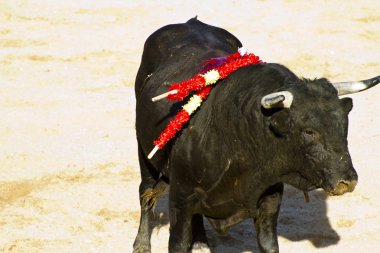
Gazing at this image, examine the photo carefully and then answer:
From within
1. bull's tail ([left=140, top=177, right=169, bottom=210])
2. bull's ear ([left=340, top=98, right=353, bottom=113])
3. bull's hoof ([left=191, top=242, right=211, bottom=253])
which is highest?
bull's ear ([left=340, top=98, right=353, bottom=113])

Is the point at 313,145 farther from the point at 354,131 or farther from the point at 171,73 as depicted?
the point at 354,131

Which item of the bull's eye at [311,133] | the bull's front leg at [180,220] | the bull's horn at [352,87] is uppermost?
the bull's horn at [352,87]

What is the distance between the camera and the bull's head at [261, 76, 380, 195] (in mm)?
5309

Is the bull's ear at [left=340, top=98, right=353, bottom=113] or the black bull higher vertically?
the bull's ear at [left=340, top=98, right=353, bottom=113]

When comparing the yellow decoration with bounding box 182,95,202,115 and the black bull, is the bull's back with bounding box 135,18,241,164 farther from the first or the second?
the yellow decoration with bounding box 182,95,202,115

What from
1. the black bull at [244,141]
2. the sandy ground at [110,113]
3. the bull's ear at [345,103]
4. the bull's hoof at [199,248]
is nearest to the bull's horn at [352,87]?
the black bull at [244,141]

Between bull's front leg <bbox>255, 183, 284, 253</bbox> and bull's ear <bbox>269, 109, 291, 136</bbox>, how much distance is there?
2.55ft

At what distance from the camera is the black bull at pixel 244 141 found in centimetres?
538

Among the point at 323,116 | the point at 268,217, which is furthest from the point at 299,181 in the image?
the point at 268,217

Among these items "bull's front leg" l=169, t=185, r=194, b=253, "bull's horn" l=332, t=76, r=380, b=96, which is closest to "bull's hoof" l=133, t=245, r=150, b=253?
"bull's front leg" l=169, t=185, r=194, b=253

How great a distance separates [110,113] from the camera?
36.4 feet

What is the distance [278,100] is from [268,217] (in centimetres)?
131

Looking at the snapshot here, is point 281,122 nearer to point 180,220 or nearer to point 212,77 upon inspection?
point 212,77

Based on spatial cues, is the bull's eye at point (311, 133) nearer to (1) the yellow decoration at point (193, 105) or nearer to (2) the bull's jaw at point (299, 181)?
(2) the bull's jaw at point (299, 181)
